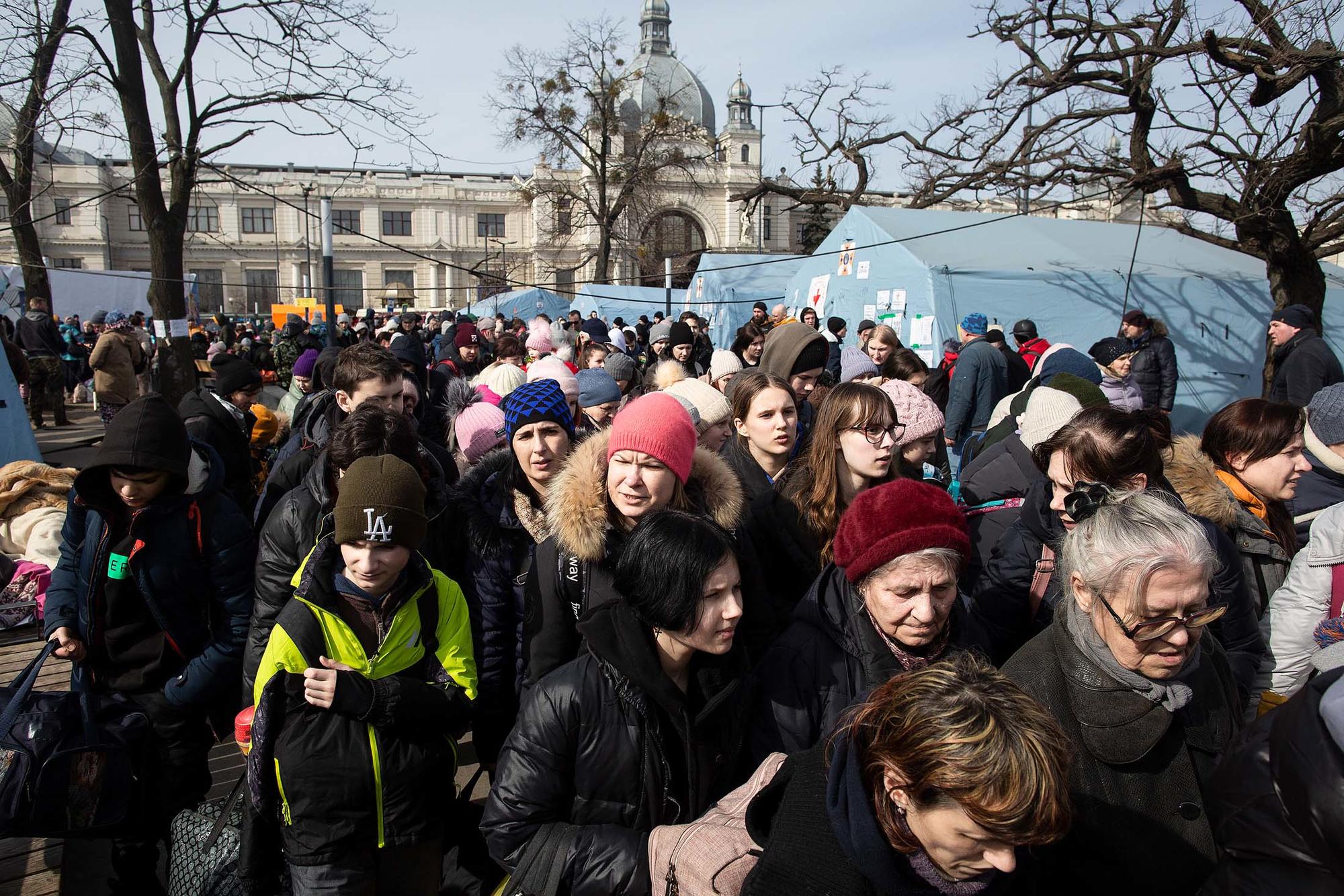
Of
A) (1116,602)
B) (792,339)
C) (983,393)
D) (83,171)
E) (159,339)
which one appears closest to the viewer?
(1116,602)

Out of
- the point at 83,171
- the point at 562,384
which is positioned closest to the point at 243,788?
the point at 562,384

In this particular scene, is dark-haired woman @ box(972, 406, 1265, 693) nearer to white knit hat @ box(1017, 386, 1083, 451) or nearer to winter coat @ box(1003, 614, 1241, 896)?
winter coat @ box(1003, 614, 1241, 896)

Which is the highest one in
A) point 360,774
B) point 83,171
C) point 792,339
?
point 83,171

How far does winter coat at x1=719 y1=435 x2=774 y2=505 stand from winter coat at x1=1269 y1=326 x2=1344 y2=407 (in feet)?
16.0

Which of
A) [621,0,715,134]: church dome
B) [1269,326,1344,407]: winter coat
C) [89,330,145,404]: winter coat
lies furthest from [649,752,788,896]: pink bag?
[621,0,715,134]: church dome

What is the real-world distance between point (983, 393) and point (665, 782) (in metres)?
5.60

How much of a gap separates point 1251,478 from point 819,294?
10459mm

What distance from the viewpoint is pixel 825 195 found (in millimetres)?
12344

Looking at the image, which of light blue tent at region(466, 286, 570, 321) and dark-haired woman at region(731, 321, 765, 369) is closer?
dark-haired woman at region(731, 321, 765, 369)

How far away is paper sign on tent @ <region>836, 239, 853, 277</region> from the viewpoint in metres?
11.8

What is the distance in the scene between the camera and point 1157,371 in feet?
24.8

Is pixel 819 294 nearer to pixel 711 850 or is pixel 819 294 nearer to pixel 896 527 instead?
pixel 896 527

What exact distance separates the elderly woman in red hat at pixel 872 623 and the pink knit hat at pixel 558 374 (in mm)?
2375

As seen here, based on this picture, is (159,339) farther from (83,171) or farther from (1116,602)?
(83,171)
